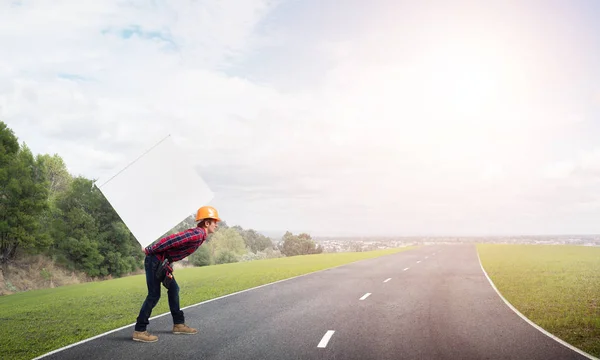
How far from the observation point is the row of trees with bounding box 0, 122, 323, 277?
117ft

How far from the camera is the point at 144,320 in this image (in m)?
8.06

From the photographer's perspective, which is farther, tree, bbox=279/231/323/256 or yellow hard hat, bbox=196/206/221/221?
tree, bbox=279/231/323/256

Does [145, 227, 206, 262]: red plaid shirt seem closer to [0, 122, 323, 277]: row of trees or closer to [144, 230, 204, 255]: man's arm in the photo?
[144, 230, 204, 255]: man's arm

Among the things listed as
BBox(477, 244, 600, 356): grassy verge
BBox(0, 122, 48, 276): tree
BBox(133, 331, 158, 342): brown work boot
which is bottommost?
BBox(477, 244, 600, 356): grassy verge

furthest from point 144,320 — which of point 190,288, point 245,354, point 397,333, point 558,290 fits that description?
point 558,290

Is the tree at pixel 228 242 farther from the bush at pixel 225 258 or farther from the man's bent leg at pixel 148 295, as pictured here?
the man's bent leg at pixel 148 295

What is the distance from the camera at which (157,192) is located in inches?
416

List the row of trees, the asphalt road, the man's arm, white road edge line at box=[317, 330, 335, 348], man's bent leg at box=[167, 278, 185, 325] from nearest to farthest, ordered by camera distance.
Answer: the asphalt road, white road edge line at box=[317, 330, 335, 348], the man's arm, man's bent leg at box=[167, 278, 185, 325], the row of trees

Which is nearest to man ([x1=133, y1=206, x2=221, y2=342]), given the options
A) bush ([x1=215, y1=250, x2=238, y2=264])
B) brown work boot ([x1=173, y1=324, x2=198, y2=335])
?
brown work boot ([x1=173, y1=324, x2=198, y2=335])

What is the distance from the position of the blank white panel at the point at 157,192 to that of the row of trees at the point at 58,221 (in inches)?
1176

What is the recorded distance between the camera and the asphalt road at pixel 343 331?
7230mm

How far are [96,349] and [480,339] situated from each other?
260 inches

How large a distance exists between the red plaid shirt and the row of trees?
106 feet

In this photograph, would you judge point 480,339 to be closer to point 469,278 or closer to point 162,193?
point 162,193
